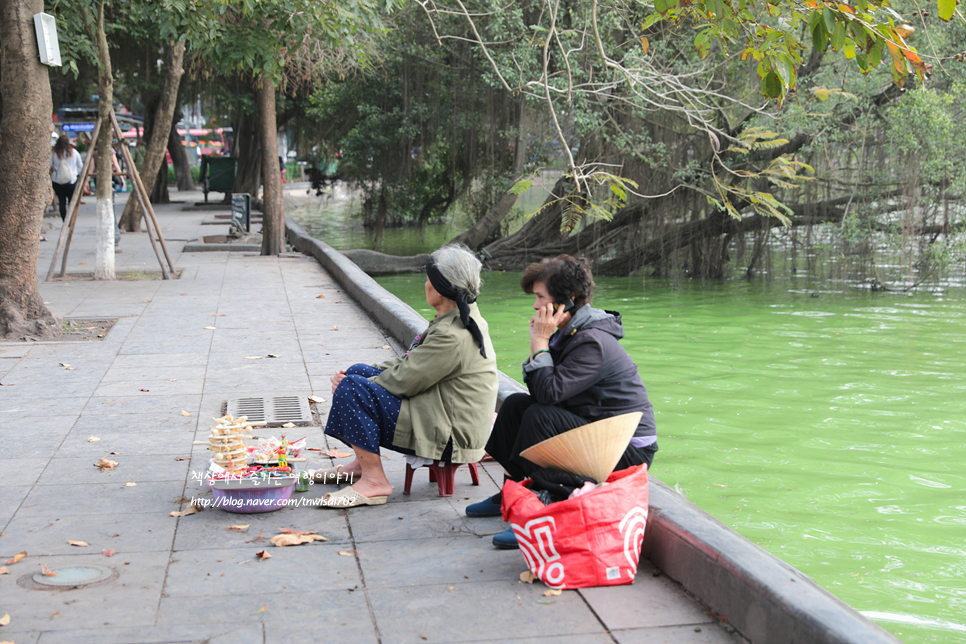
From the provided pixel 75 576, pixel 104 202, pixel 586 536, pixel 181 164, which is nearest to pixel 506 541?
pixel 586 536

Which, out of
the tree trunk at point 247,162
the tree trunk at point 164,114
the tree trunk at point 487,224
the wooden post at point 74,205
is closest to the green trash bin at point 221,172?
the tree trunk at point 247,162

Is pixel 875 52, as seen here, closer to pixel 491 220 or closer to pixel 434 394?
pixel 434 394

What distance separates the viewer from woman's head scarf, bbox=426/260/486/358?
12.8 feet

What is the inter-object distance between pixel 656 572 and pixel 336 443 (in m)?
2.31

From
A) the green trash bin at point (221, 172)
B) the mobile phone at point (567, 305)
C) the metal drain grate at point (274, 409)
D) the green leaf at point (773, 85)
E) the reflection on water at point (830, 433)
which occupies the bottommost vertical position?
the reflection on water at point (830, 433)

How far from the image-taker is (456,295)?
3.92 meters

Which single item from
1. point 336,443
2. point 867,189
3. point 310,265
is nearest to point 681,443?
point 336,443

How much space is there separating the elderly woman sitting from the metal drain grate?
149cm

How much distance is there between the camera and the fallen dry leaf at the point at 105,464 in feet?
14.7

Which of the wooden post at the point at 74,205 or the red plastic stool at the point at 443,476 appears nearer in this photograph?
the red plastic stool at the point at 443,476

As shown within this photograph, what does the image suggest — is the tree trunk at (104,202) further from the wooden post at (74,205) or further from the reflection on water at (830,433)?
the reflection on water at (830,433)

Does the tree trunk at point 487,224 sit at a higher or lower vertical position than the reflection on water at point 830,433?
higher

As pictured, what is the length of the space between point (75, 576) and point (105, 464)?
1327 millimetres

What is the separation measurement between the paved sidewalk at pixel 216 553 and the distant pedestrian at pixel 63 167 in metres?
11.2
